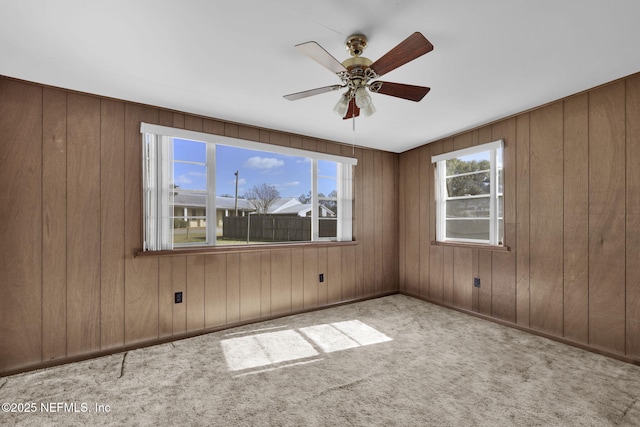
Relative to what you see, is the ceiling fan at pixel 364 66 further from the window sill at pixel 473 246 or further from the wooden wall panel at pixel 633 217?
the window sill at pixel 473 246

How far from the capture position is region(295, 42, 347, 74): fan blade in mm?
1469

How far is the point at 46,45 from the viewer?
187 centimetres

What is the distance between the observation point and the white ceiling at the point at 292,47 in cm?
158

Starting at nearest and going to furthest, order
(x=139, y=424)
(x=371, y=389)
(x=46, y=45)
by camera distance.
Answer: (x=139, y=424) < (x=46, y=45) < (x=371, y=389)

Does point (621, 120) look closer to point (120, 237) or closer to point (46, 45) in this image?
point (46, 45)

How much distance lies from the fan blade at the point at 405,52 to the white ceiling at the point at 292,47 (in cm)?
24

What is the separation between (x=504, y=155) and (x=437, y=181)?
3.09ft

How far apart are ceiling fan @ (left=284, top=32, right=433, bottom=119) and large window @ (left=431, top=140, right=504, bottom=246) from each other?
203 centimetres

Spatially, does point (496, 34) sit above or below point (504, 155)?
above

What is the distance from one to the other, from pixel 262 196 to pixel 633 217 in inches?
144

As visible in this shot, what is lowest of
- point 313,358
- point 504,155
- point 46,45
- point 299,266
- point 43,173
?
point 313,358

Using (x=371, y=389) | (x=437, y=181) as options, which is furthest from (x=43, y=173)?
(x=437, y=181)

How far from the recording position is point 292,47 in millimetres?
1918

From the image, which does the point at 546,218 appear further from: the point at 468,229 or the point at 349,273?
the point at 349,273
